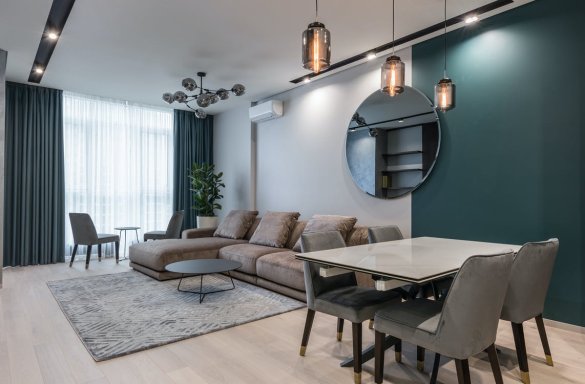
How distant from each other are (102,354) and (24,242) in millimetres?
4116

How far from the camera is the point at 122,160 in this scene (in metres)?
6.52

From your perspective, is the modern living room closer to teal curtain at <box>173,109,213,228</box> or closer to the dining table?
the dining table

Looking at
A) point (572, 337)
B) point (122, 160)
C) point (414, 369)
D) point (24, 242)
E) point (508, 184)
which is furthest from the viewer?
point (122, 160)

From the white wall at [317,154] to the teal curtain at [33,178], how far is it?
9.61 ft

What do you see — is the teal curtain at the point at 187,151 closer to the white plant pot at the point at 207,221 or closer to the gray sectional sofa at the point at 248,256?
the white plant pot at the point at 207,221

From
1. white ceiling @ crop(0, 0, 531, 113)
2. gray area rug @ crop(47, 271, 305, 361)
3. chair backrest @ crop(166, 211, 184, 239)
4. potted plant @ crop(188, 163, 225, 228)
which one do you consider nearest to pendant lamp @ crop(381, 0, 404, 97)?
white ceiling @ crop(0, 0, 531, 113)

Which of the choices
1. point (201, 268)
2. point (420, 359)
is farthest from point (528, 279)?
point (201, 268)

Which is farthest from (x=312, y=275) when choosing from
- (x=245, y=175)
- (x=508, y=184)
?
(x=245, y=175)

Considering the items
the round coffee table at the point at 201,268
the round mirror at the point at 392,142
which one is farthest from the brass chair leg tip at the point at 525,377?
the round coffee table at the point at 201,268

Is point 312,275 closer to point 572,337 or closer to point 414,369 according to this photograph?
point 414,369

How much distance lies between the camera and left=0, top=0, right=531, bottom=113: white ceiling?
3240mm

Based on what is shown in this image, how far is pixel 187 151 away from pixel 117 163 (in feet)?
4.29

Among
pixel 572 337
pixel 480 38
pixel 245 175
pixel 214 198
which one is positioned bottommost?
pixel 572 337

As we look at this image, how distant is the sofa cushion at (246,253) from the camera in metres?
4.40
